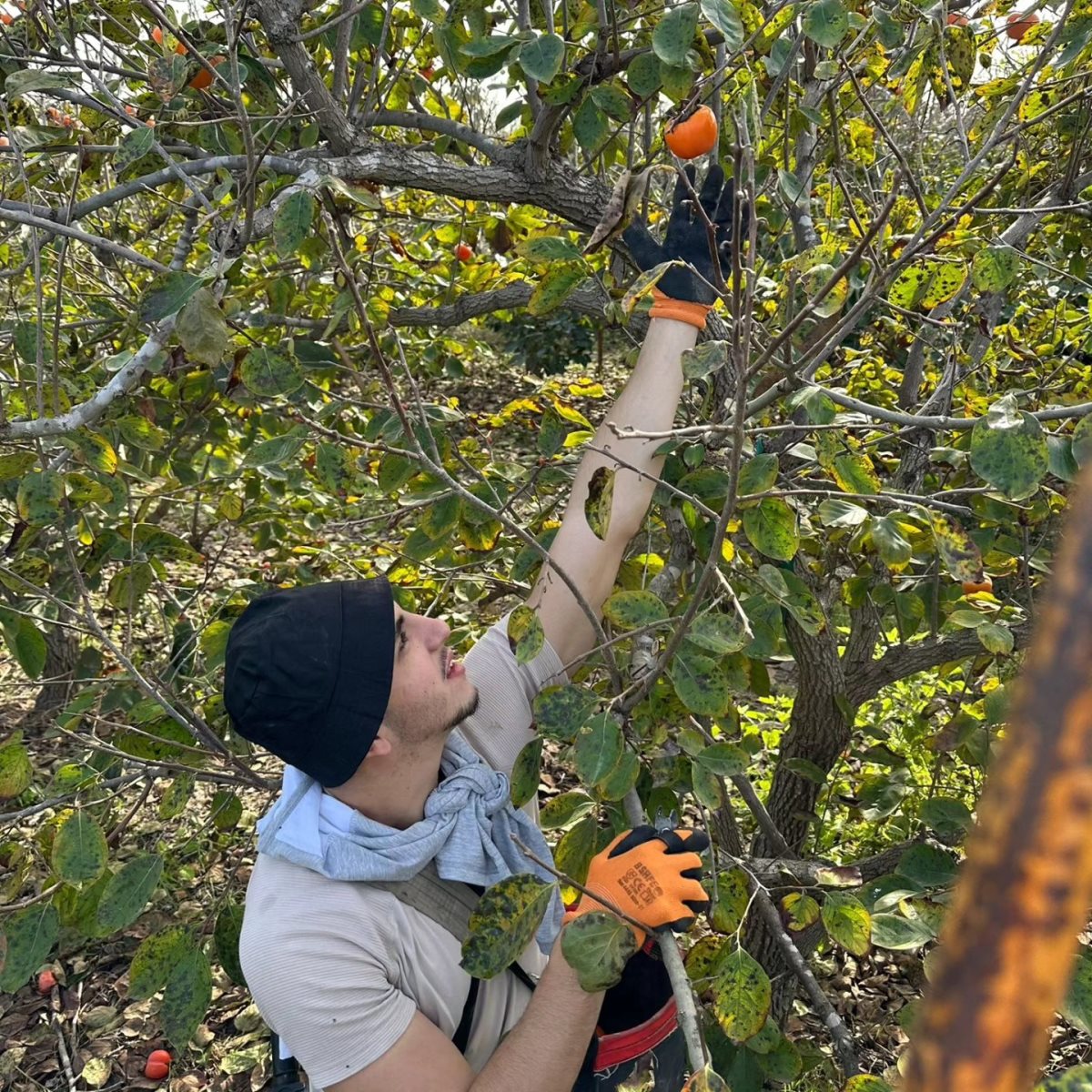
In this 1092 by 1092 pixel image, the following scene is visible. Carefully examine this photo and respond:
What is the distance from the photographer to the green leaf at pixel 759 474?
4.75 ft

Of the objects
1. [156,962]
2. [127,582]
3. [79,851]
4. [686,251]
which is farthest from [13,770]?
[686,251]

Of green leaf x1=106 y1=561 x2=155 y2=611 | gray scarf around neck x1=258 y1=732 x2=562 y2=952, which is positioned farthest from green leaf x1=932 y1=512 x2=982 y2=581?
green leaf x1=106 y1=561 x2=155 y2=611

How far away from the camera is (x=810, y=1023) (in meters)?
2.95

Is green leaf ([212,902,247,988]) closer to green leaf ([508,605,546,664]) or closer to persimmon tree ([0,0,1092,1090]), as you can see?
persimmon tree ([0,0,1092,1090])

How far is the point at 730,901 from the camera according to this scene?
138 centimetres

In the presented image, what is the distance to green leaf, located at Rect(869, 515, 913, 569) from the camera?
1364 mm

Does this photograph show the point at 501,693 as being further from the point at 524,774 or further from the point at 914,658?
the point at 914,658

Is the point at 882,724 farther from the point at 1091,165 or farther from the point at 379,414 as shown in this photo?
the point at 379,414

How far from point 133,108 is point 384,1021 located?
2017 mm

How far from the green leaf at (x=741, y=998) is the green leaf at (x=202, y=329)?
108 cm

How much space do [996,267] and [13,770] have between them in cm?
174

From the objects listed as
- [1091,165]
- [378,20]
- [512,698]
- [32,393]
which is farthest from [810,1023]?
[378,20]

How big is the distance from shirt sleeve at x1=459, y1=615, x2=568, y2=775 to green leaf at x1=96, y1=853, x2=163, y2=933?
576 mm

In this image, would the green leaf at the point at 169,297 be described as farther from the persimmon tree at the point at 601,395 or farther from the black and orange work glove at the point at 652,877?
the black and orange work glove at the point at 652,877
